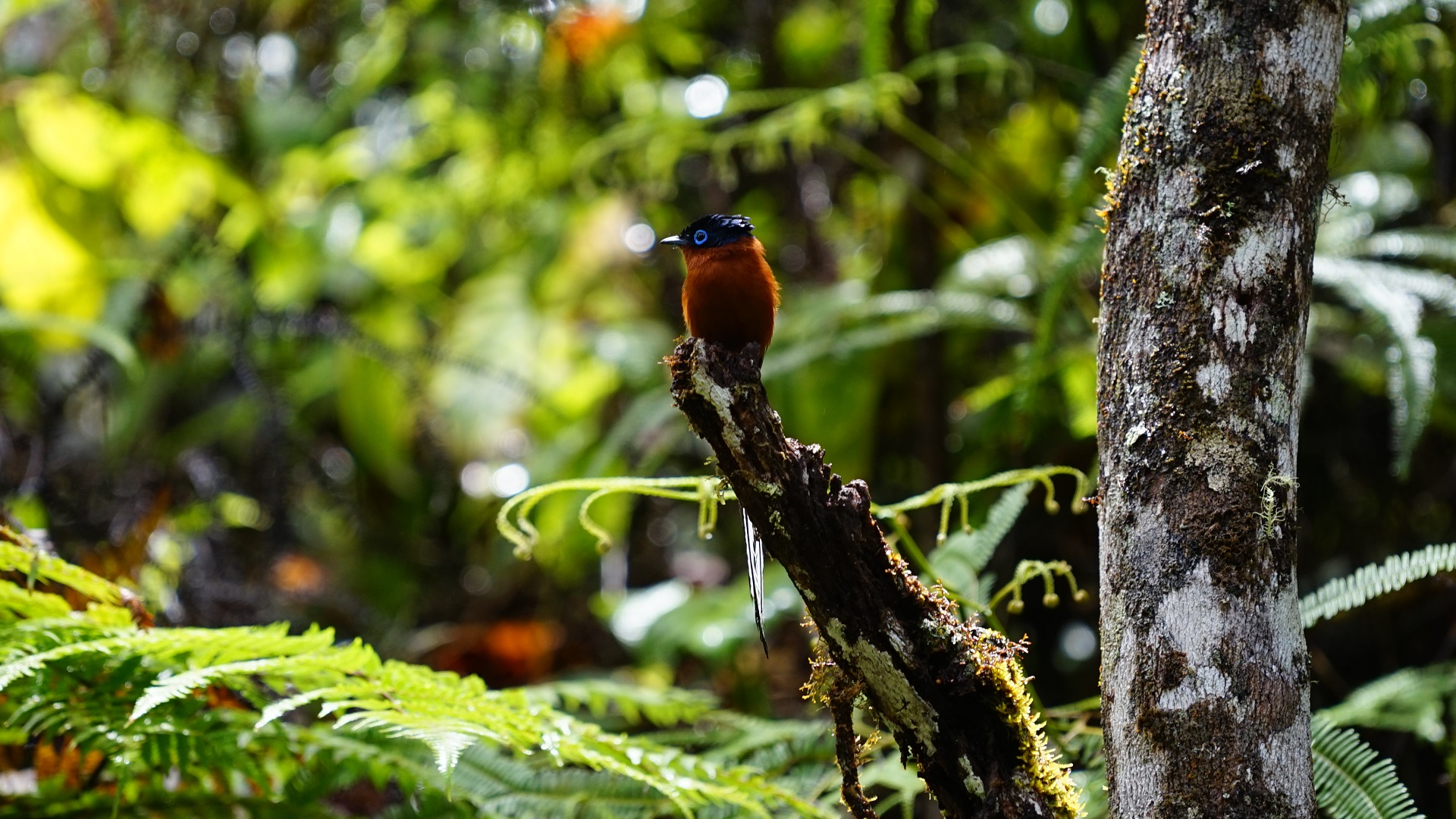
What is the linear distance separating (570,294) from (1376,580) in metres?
3.67

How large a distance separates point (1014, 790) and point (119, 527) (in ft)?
10.5

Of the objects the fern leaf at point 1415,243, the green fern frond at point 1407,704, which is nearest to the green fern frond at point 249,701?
the green fern frond at point 1407,704

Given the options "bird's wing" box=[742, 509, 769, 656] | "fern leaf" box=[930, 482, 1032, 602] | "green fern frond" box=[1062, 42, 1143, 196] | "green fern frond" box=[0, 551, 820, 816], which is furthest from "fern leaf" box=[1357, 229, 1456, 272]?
"green fern frond" box=[0, 551, 820, 816]

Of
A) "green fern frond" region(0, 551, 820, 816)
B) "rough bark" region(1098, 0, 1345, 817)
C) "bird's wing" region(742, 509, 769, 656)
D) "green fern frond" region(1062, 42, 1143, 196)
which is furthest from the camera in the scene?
"green fern frond" region(1062, 42, 1143, 196)

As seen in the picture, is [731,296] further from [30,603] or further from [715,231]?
[30,603]

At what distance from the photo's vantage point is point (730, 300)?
6.69 feet

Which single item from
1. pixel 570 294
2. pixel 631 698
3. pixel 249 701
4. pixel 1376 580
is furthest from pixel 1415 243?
pixel 570 294

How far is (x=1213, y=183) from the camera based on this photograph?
4.88 feet

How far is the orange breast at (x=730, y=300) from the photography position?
6.68 ft

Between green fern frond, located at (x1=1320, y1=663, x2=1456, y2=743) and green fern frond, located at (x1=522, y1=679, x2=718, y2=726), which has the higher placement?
green fern frond, located at (x1=522, y1=679, x2=718, y2=726)

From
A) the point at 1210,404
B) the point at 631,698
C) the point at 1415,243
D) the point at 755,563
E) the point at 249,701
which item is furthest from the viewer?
the point at 1415,243

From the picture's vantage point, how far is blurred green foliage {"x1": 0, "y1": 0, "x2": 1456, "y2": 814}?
3453mm

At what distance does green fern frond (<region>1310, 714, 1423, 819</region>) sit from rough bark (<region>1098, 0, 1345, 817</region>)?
1.65 ft

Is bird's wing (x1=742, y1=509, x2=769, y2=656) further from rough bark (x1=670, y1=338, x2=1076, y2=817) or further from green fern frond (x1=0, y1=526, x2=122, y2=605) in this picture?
green fern frond (x1=0, y1=526, x2=122, y2=605)
